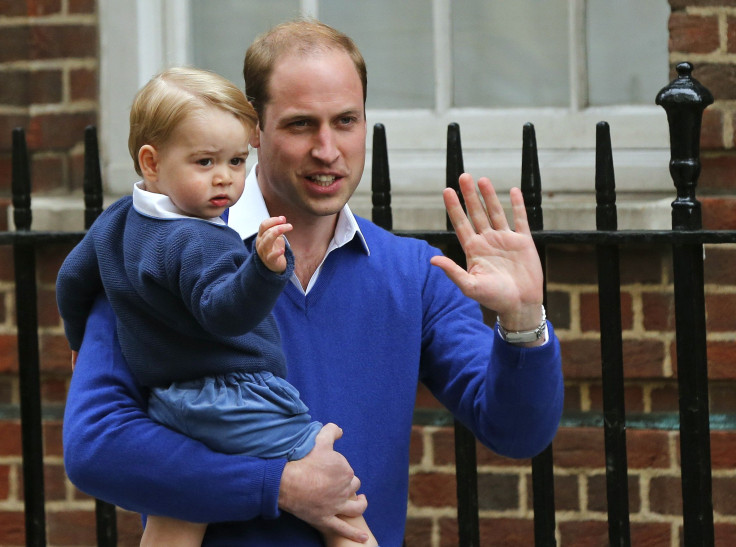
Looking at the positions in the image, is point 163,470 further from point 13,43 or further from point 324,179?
point 13,43

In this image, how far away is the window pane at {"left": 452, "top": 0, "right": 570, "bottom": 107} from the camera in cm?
350

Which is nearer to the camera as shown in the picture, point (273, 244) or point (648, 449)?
point (273, 244)

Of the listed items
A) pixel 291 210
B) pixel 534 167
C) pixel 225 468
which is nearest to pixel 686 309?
pixel 534 167

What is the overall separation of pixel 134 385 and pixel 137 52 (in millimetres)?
1701

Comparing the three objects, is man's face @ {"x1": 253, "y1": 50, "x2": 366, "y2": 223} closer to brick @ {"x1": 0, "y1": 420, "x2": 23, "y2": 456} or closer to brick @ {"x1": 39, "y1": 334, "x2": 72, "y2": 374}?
brick @ {"x1": 39, "y1": 334, "x2": 72, "y2": 374}

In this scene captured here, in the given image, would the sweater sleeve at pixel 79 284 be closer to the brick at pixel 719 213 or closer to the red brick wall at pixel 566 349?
the red brick wall at pixel 566 349

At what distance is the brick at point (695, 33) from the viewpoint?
3199 mm

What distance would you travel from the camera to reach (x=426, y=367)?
242 cm

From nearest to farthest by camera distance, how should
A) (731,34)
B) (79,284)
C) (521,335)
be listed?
(521,335) → (79,284) → (731,34)

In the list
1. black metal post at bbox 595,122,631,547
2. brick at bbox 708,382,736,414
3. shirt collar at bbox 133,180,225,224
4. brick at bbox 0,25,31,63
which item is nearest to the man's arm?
shirt collar at bbox 133,180,225,224

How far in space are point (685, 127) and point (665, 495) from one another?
105 cm

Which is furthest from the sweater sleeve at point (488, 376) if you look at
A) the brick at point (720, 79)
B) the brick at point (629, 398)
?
the brick at point (720, 79)

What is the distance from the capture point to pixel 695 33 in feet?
10.5

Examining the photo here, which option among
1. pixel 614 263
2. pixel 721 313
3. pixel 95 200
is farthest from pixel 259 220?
pixel 721 313
